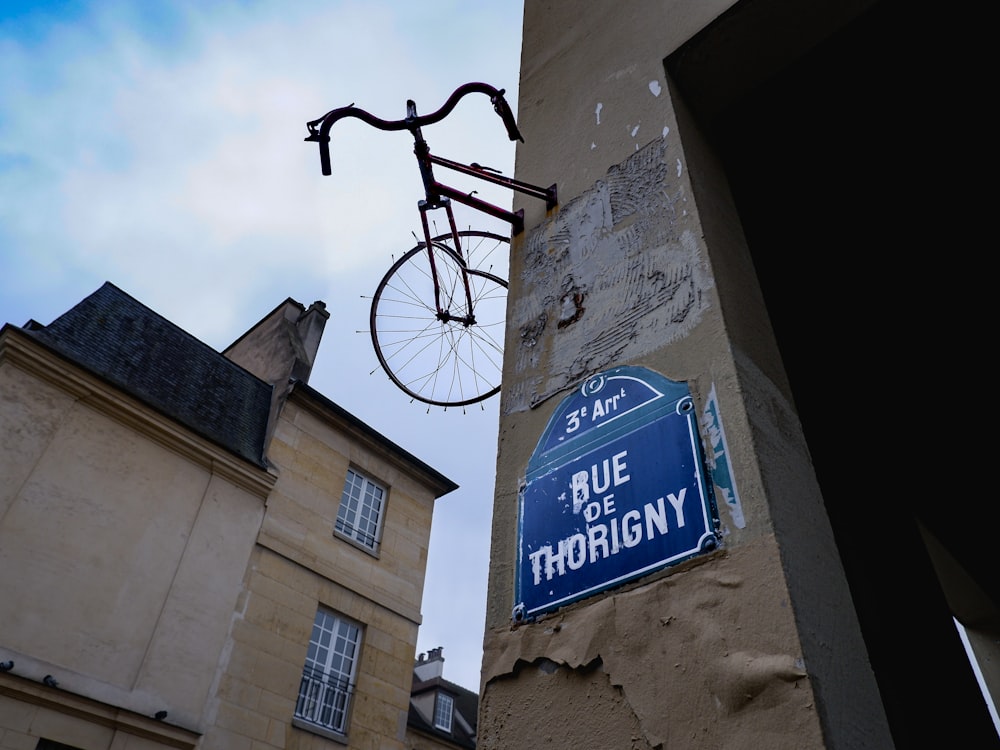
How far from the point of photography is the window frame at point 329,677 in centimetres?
1002

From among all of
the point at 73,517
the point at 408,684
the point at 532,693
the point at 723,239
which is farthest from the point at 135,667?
the point at 723,239

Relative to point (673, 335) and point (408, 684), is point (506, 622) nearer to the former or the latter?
point (673, 335)

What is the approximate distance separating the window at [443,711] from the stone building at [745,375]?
53.2 ft

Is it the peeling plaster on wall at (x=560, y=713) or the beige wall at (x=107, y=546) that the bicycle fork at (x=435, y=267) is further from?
the beige wall at (x=107, y=546)

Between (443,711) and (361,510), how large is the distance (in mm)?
8700

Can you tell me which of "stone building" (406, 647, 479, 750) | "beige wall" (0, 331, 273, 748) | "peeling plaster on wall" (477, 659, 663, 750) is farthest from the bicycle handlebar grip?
"stone building" (406, 647, 479, 750)

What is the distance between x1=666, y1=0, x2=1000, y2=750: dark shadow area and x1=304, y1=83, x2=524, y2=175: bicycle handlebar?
85 centimetres

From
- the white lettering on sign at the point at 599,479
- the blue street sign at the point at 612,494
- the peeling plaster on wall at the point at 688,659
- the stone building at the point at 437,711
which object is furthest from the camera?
the stone building at the point at 437,711

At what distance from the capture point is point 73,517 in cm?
841

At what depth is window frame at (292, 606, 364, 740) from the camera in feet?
32.9

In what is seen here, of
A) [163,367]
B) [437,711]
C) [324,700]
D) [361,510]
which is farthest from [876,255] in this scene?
[437,711]

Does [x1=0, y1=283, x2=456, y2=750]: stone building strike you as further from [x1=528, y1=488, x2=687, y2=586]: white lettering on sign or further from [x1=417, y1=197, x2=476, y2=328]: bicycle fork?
[x1=528, y1=488, x2=687, y2=586]: white lettering on sign

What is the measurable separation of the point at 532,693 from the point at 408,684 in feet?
35.5

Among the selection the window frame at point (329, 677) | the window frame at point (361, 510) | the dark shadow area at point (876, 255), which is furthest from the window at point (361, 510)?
the dark shadow area at point (876, 255)
